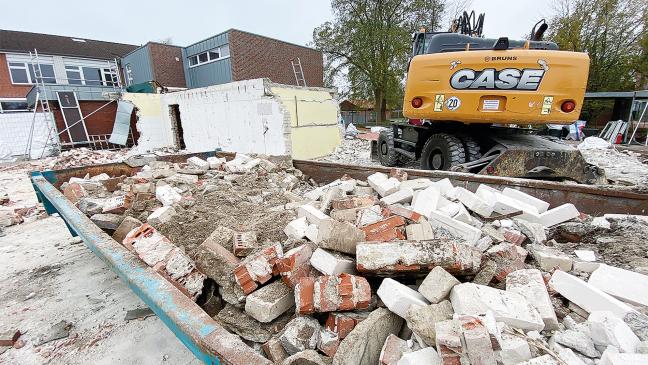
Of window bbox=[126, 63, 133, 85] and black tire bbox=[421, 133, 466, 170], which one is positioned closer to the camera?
black tire bbox=[421, 133, 466, 170]

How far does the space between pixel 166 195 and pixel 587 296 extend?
3245 mm

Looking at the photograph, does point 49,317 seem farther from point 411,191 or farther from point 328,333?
point 411,191

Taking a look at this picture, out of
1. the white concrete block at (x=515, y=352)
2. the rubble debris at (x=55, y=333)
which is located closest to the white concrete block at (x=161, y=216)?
the rubble debris at (x=55, y=333)

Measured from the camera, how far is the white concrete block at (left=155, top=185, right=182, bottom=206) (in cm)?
292

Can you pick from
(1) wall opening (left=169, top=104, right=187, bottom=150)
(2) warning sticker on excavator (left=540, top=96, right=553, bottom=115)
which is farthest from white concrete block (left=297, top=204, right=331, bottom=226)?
(1) wall opening (left=169, top=104, right=187, bottom=150)

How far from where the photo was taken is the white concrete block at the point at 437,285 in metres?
1.28

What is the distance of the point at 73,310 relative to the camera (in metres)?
2.57

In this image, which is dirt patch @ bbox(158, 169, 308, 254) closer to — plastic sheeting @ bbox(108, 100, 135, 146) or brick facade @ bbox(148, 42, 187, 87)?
plastic sheeting @ bbox(108, 100, 135, 146)

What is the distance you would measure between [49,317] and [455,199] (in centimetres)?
355

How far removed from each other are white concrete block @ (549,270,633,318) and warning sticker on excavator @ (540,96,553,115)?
10.00 ft

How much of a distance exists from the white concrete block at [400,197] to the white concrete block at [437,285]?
1.24 metres

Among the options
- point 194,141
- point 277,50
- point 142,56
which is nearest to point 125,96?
point 194,141

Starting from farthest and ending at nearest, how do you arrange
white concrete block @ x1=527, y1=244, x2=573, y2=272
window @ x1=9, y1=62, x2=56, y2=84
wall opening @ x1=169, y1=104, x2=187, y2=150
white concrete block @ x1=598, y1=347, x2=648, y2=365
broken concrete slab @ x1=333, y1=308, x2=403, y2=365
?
window @ x1=9, y1=62, x2=56, y2=84 → wall opening @ x1=169, y1=104, x2=187, y2=150 → white concrete block @ x1=527, y1=244, x2=573, y2=272 → broken concrete slab @ x1=333, y1=308, x2=403, y2=365 → white concrete block @ x1=598, y1=347, x2=648, y2=365

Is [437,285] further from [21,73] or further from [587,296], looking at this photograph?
[21,73]
